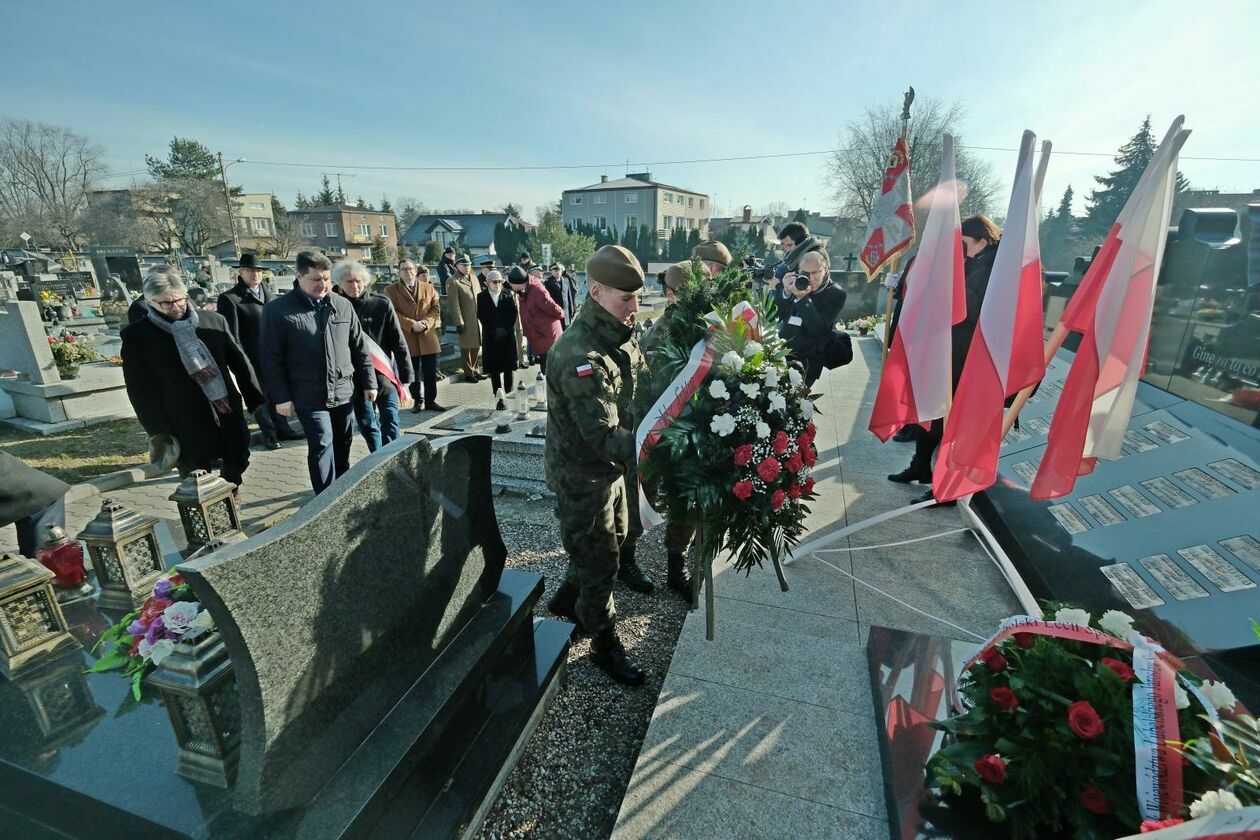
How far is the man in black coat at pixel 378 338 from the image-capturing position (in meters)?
5.17

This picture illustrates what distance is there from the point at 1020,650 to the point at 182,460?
221 inches

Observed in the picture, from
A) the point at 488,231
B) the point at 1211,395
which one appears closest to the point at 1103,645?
the point at 1211,395

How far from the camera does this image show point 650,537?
4.69 metres

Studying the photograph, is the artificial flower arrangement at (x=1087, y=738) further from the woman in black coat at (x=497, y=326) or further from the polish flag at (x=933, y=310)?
the woman in black coat at (x=497, y=326)

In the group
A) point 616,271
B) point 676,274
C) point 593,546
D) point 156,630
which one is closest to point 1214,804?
point 593,546

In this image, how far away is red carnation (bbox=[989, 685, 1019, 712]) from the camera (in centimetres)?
168

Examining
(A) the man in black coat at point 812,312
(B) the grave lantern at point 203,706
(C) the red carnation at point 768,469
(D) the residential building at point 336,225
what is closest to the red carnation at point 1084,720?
(C) the red carnation at point 768,469

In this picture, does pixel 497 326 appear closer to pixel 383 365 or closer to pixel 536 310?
pixel 536 310

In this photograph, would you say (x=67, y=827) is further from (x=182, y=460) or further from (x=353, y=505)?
(x=182, y=460)

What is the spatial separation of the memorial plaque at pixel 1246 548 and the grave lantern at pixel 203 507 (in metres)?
4.49

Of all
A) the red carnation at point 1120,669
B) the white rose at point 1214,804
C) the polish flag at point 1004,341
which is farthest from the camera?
the polish flag at point 1004,341

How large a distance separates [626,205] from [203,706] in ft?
211

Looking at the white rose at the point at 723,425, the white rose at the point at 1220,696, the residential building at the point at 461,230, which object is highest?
the residential building at the point at 461,230

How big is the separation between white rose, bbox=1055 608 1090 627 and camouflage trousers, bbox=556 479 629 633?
1793 millimetres
